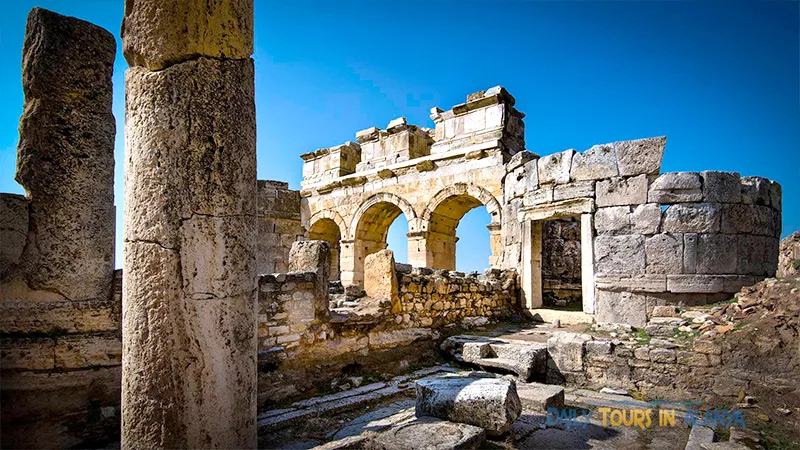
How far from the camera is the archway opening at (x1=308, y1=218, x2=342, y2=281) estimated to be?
16797 millimetres

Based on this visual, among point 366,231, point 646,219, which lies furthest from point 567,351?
point 366,231

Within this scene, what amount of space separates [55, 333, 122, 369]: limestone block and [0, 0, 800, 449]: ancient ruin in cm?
2

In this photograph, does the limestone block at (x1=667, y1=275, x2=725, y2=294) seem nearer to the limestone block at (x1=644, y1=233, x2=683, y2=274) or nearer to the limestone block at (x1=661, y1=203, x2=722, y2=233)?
the limestone block at (x1=644, y1=233, x2=683, y2=274)

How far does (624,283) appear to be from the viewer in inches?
286

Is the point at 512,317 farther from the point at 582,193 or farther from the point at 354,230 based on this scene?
the point at 354,230

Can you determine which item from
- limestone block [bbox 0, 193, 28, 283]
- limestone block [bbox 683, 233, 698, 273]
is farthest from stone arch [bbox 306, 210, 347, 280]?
limestone block [bbox 0, 193, 28, 283]

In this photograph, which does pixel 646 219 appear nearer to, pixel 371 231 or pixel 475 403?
pixel 475 403

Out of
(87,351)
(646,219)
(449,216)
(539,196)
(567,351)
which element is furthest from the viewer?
(449,216)

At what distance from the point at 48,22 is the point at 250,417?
391 centimetres

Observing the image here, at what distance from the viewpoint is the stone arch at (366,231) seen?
49.0 ft

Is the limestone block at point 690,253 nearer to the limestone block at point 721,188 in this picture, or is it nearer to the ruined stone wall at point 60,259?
the limestone block at point 721,188

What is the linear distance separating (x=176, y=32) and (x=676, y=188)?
700cm

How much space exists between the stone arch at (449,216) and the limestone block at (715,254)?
5.28 metres

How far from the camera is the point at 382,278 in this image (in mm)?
6723
